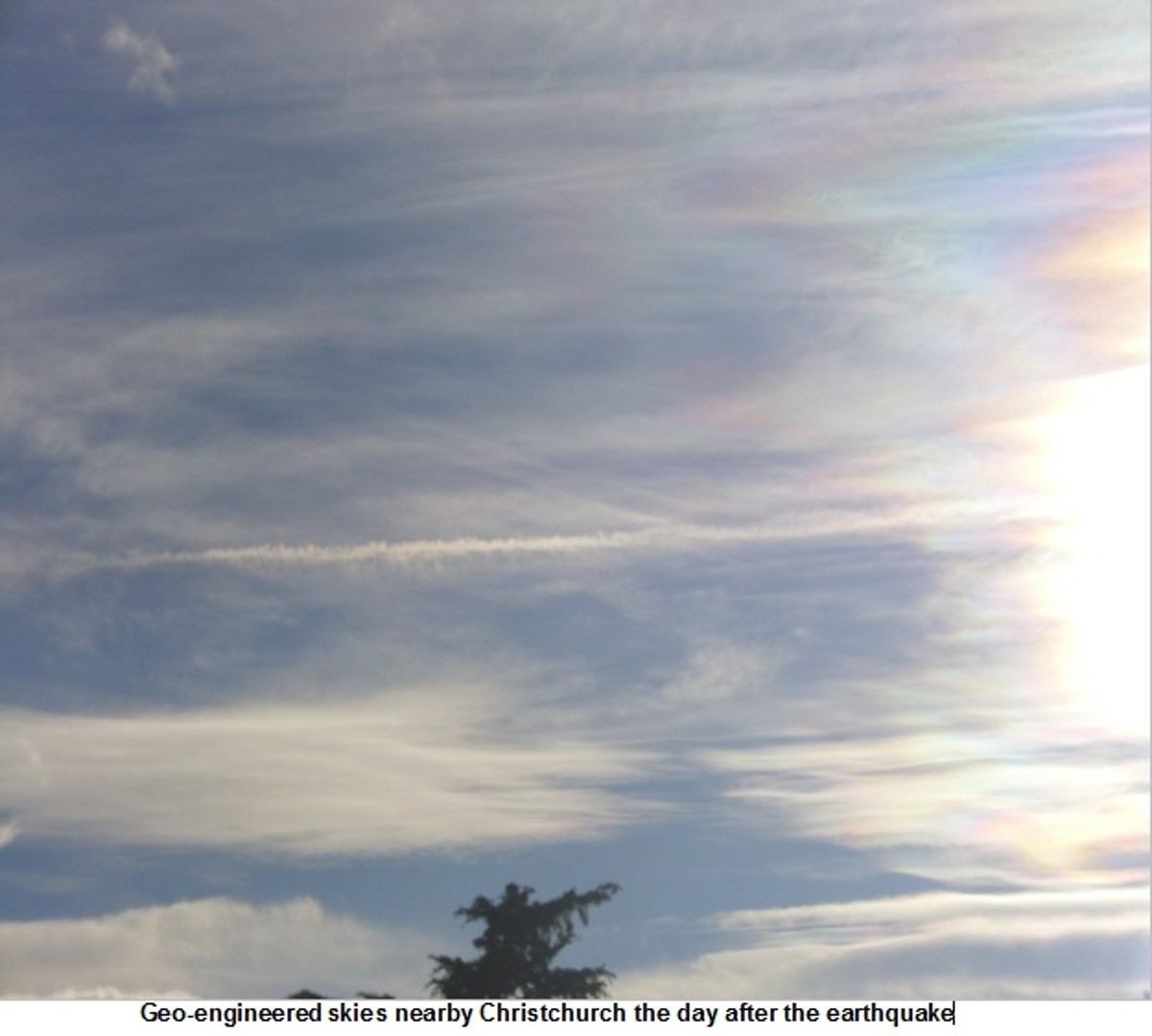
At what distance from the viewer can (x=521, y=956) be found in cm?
2025

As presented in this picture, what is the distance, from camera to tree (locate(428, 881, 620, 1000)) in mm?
19953

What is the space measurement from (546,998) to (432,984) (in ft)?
4.28

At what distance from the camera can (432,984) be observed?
2012 cm

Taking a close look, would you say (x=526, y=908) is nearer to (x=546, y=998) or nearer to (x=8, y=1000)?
(x=546, y=998)

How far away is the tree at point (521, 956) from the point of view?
65.5 feet
